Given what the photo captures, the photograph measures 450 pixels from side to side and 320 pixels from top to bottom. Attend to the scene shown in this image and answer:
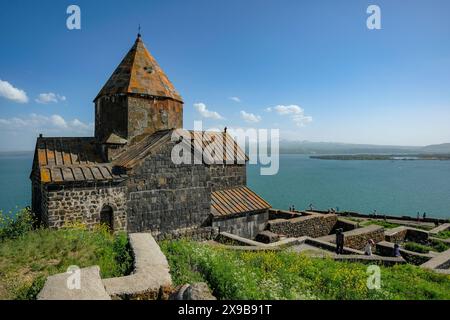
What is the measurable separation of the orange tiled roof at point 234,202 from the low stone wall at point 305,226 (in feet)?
4.01

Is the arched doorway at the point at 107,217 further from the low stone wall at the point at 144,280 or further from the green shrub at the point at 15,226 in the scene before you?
the low stone wall at the point at 144,280

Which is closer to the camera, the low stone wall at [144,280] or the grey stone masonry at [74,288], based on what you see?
the grey stone masonry at [74,288]

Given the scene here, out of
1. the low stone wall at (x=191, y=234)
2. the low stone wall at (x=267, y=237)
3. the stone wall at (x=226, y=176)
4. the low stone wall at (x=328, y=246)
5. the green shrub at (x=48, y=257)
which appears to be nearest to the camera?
the green shrub at (x=48, y=257)

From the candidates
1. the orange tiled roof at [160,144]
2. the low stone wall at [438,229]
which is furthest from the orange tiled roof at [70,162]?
the low stone wall at [438,229]

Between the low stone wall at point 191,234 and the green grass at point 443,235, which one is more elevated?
the low stone wall at point 191,234

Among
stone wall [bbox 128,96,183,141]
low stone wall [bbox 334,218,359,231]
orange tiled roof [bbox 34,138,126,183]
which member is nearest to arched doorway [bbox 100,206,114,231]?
orange tiled roof [bbox 34,138,126,183]

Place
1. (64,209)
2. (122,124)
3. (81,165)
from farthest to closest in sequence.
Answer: (122,124) → (81,165) → (64,209)

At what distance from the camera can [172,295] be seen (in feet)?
15.6

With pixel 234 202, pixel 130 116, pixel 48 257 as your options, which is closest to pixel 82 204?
pixel 48 257

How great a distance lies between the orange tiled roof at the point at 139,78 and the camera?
13.3 metres

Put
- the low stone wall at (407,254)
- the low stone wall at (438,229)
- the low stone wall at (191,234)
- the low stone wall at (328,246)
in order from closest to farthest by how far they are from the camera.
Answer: the low stone wall at (191,234), the low stone wall at (328,246), the low stone wall at (407,254), the low stone wall at (438,229)
